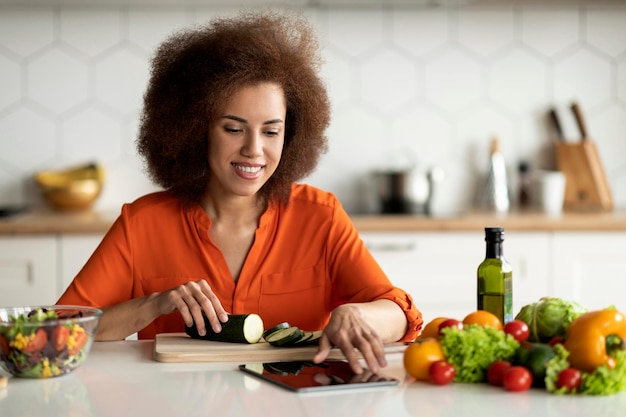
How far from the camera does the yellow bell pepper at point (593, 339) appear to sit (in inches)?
51.7

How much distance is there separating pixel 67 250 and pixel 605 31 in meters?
2.43

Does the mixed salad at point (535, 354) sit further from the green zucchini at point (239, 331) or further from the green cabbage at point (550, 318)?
the green zucchini at point (239, 331)

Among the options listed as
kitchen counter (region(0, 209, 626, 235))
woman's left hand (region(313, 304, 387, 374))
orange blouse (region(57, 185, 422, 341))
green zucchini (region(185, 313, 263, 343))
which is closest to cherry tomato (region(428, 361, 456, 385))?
woman's left hand (region(313, 304, 387, 374))

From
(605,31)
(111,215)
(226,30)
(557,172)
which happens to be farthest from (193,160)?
(605,31)

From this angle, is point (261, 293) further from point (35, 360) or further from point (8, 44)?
point (8, 44)

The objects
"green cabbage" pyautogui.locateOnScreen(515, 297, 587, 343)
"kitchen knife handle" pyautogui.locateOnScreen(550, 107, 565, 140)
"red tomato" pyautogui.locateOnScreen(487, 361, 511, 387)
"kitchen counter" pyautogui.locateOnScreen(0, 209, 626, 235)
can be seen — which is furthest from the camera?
"kitchen knife handle" pyautogui.locateOnScreen(550, 107, 565, 140)

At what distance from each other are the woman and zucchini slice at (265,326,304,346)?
0.34 m

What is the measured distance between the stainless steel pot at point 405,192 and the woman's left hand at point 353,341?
197 cm

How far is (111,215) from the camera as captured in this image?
3.50 metres

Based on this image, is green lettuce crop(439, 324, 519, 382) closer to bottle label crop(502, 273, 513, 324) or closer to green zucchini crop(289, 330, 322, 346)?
bottle label crop(502, 273, 513, 324)

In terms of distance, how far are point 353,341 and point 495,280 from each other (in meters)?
0.27

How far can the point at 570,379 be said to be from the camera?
51.0 inches

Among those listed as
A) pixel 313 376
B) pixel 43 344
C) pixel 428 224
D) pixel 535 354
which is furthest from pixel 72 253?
pixel 535 354

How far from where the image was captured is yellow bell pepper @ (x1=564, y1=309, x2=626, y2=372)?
131 cm
